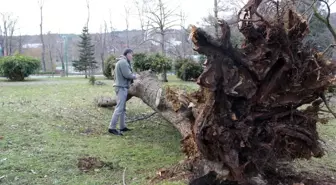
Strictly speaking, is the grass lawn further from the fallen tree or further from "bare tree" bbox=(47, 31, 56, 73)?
"bare tree" bbox=(47, 31, 56, 73)

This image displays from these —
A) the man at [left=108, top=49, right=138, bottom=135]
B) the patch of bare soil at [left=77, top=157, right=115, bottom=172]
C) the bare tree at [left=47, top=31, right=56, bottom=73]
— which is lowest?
the patch of bare soil at [left=77, top=157, right=115, bottom=172]

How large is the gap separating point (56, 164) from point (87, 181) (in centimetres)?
86

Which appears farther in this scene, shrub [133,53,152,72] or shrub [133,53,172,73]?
shrub [133,53,152,72]

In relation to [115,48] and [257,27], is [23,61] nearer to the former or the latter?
[257,27]

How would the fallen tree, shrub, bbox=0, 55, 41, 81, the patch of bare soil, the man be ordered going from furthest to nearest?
shrub, bbox=0, 55, 41, 81, the man, the patch of bare soil, the fallen tree

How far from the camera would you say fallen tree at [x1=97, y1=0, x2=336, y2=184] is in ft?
12.2

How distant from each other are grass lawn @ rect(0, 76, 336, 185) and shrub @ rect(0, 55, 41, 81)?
11855 mm

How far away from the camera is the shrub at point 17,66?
68.4ft

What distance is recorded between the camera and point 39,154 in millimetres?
5754

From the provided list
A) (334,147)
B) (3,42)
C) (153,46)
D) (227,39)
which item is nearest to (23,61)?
(153,46)

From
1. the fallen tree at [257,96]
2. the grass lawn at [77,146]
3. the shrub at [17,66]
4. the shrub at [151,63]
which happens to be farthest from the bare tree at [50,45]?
the fallen tree at [257,96]

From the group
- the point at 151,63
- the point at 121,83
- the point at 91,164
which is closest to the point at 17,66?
the point at 151,63

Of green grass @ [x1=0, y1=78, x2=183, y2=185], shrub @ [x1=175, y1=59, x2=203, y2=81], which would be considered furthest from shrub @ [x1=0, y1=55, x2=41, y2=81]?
green grass @ [x1=0, y1=78, x2=183, y2=185]

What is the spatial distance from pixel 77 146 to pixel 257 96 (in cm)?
365
